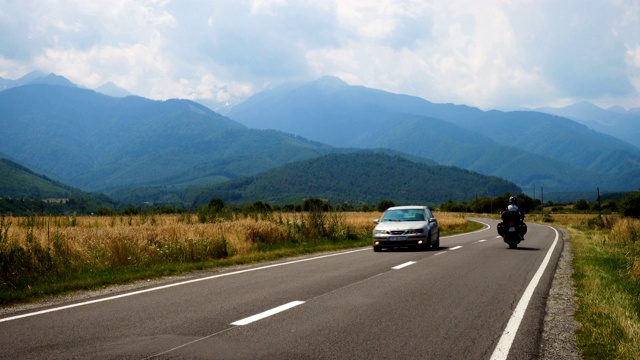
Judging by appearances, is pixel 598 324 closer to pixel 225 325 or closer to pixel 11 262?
pixel 225 325

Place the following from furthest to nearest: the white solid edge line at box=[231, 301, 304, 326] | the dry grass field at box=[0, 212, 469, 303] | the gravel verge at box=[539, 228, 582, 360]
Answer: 1. the dry grass field at box=[0, 212, 469, 303]
2. the white solid edge line at box=[231, 301, 304, 326]
3. the gravel verge at box=[539, 228, 582, 360]

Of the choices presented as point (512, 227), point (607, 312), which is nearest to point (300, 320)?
point (607, 312)

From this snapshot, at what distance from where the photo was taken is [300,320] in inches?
323

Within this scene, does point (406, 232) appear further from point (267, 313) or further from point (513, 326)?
point (513, 326)

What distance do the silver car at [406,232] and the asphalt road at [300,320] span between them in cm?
748

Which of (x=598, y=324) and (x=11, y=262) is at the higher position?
(x=11, y=262)

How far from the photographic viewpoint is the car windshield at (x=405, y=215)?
22.9m

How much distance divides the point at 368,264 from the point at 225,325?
9071 millimetres

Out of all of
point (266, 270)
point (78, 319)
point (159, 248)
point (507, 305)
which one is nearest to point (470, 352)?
point (507, 305)

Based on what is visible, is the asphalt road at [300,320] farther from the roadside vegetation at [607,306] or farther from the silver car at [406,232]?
the silver car at [406,232]

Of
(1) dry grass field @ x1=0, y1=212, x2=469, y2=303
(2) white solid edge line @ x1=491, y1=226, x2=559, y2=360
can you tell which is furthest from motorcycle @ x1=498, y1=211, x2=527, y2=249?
(2) white solid edge line @ x1=491, y1=226, x2=559, y2=360

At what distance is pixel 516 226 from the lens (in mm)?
23250

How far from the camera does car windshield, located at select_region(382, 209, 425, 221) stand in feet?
75.1

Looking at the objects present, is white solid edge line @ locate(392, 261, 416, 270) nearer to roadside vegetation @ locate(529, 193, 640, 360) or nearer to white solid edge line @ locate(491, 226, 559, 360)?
white solid edge line @ locate(491, 226, 559, 360)
